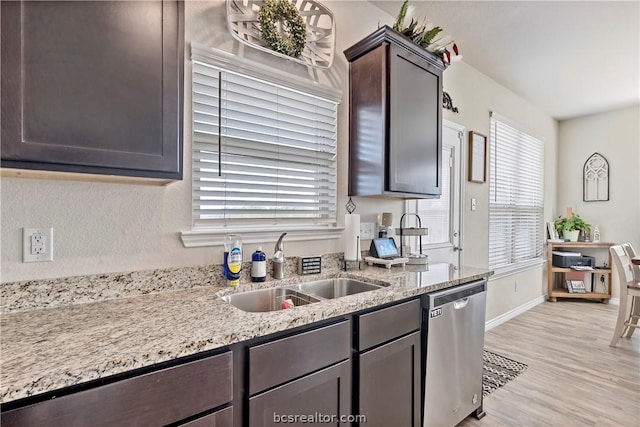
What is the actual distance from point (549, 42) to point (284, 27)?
2563 mm

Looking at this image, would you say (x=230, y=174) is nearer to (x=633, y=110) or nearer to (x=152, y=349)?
(x=152, y=349)

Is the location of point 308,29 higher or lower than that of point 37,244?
higher

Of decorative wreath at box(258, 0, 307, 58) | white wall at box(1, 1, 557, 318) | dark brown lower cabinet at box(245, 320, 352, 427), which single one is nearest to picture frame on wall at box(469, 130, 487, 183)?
white wall at box(1, 1, 557, 318)

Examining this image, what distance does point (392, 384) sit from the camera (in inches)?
59.1

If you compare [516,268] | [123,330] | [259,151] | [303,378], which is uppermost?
[259,151]

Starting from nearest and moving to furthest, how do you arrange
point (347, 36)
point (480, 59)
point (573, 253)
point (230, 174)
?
1. point (230, 174)
2. point (347, 36)
3. point (480, 59)
4. point (573, 253)

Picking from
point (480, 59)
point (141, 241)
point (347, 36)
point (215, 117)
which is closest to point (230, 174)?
point (215, 117)

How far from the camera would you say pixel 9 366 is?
29.0 inches

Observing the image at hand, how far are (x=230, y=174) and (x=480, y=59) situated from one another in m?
2.93

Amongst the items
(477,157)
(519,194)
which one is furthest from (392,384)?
(519,194)

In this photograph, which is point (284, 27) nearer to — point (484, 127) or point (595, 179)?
point (484, 127)

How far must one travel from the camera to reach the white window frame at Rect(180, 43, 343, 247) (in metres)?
1.57

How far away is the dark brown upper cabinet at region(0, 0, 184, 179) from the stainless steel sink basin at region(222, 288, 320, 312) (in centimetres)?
69

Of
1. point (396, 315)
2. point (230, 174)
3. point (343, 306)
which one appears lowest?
point (396, 315)
